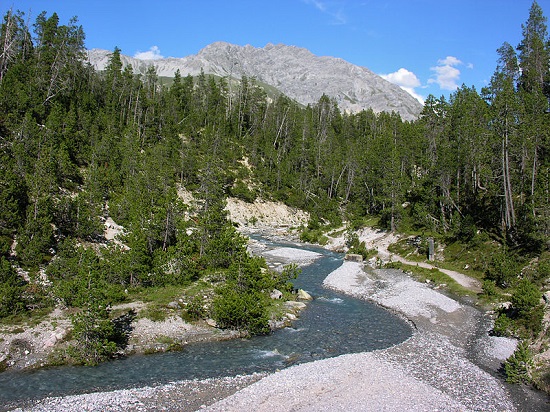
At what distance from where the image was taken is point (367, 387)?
18.9 metres

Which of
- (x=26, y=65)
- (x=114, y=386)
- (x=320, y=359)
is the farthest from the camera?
(x=26, y=65)

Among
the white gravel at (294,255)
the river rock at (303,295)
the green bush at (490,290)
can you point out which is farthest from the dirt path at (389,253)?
the river rock at (303,295)

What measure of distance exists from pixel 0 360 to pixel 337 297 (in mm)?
26889

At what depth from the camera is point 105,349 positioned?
70.1 ft

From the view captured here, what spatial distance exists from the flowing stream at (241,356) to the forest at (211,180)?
175cm

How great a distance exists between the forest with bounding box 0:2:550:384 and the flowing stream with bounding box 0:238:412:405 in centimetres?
175

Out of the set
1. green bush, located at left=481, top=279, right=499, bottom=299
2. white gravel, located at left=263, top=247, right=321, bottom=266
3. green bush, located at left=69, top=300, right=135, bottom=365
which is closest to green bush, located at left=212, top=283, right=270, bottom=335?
green bush, located at left=69, top=300, right=135, bottom=365

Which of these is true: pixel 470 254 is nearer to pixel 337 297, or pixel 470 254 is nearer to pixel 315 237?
pixel 337 297

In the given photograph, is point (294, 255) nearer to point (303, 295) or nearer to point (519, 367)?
point (303, 295)

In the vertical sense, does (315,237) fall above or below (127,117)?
below

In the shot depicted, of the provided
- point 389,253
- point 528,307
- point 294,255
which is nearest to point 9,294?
point 528,307

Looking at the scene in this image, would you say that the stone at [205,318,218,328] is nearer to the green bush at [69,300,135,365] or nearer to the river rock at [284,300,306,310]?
the green bush at [69,300,135,365]

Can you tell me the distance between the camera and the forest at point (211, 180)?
28.9m

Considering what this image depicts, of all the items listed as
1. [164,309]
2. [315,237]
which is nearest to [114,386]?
[164,309]
